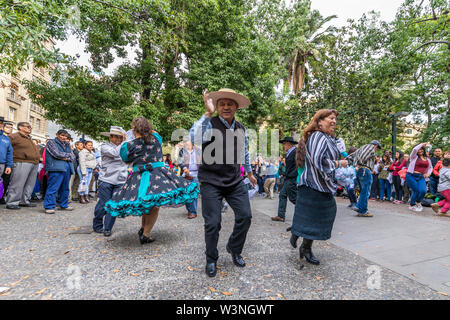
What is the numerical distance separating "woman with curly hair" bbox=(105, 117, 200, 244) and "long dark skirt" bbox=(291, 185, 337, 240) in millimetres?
1703

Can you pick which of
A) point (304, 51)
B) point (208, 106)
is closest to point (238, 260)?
point (208, 106)

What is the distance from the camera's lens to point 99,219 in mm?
4715

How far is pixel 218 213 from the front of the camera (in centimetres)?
291

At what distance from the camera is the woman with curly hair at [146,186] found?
3.45 meters

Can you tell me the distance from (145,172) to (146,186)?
26 centimetres

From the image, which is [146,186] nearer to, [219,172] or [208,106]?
[219,172]

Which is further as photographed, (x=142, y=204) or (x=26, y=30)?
(x=26, y=30)

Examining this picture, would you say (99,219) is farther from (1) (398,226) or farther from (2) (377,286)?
(1) (398,226)

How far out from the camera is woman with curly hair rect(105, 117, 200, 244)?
345cm

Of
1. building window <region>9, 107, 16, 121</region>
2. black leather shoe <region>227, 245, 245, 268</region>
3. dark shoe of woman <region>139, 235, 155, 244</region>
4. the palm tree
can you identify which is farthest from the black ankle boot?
Result: building window <region>9, 107, 16, 121</region>

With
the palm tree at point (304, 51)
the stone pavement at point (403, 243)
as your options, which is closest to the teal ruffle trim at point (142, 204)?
the stone pavement at point (403, 243)

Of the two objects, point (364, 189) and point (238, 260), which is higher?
point (364, 189)

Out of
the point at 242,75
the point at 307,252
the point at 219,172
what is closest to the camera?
the point at 219,172

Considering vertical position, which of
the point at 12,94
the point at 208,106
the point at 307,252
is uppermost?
the point at 12,94
